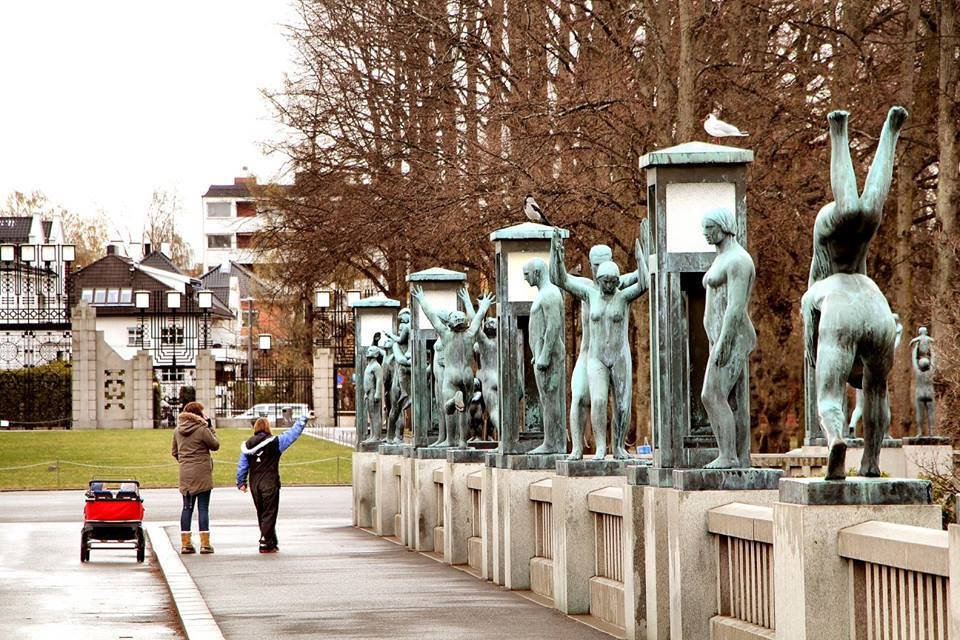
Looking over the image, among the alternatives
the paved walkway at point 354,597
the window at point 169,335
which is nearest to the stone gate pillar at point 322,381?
the window at point 169,335

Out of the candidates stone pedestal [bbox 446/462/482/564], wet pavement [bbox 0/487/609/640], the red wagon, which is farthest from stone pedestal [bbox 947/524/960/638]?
the red wagon

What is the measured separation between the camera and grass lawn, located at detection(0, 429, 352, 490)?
143ft

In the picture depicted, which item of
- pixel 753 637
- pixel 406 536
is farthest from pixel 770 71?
pixel 753 637

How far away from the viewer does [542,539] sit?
635 inches

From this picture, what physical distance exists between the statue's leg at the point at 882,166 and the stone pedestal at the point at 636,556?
346 centimetres

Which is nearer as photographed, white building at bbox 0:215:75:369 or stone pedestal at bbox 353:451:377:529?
stone pedestal at bbox 353:451:377:529

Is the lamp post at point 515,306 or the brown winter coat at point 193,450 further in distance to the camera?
the brown winter coat at point 193,450

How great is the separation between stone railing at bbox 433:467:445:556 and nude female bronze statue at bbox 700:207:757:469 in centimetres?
1004

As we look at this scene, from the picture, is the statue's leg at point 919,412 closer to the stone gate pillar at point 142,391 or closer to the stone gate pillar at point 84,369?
the stone gate pillar at point 142,391

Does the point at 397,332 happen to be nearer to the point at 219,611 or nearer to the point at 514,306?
the point at 514,306

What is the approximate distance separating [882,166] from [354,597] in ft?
26.7

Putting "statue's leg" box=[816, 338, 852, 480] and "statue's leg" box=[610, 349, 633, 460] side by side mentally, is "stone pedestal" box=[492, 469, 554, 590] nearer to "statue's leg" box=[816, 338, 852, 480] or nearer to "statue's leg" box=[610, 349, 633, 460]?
"statue's leg" box=[610, 349, 633, 460]

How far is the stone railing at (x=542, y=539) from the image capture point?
15.7 m

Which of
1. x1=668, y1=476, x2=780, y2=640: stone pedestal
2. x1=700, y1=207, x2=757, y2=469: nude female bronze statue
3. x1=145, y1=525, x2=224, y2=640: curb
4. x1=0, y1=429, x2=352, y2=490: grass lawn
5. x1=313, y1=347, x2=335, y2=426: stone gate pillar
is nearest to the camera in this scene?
x1=668, y1=476, x2=780, y2=640: stone pedestal
